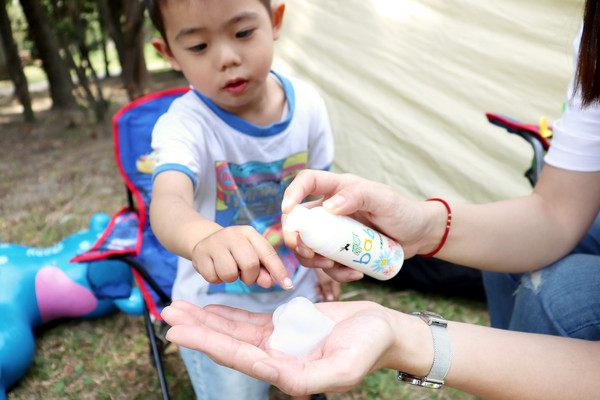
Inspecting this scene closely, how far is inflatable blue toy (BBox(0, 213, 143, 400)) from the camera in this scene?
1872 millimetres

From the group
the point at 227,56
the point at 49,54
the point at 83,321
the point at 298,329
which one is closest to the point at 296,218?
the point at 298,329

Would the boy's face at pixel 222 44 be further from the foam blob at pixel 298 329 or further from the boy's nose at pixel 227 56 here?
the foam blob at pixel 298 329

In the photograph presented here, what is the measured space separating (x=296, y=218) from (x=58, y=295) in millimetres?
1585

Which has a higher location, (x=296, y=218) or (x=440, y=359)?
(x=296, y=218)

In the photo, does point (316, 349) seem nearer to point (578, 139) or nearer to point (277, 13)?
point (578, 139)

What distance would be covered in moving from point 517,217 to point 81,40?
15.4 ft

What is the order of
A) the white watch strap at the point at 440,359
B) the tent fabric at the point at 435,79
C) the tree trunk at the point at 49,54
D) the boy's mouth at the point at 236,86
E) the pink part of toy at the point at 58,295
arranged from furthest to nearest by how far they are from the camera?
the tree trunk at the point at 49,54 < the tent fabric at the point at 435,79 < the pink part of toy at the point at 58,295 < the boy's mouth at the point at 236,86 < the white watch strap at the point at 440,359

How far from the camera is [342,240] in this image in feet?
3.04

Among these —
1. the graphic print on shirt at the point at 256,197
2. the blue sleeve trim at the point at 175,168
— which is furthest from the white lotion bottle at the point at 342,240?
the graphic print on shirt at the point at 256,197

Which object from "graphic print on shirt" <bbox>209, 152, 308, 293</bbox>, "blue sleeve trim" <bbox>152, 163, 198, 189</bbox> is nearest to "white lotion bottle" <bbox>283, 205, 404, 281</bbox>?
"blue sleeve trim" <bbox>152, 163, 198, 189</bbox>

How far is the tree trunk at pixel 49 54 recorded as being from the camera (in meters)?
5.43

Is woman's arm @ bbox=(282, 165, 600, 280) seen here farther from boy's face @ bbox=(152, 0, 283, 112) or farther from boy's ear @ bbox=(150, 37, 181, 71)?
boy's ear @ bbox=(150, 37, 181, 71)

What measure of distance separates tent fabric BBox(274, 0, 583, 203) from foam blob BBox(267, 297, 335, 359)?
1.57 m

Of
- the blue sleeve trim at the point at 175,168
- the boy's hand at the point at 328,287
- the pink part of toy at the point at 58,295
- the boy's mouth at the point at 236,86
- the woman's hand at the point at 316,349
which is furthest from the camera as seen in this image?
the pink part of toy at the point at 58,295
